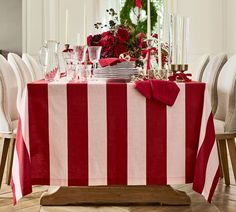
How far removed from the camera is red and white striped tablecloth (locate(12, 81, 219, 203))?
6.72 feet

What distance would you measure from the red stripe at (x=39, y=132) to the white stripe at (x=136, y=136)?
367 millimetres

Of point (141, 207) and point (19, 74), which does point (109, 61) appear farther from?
point (19, 74)

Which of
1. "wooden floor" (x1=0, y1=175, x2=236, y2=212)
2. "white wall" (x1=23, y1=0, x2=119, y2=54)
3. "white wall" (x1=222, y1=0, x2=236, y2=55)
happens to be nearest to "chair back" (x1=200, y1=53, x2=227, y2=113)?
"wooden floor" (x1=0, y1=175, x2=236, y2=212)

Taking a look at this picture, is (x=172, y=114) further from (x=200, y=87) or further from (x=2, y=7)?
(x=2, y=7)

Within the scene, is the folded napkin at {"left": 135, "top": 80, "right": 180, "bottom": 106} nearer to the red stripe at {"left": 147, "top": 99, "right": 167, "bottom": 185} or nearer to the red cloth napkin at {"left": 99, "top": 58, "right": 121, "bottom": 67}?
the red stripe at {"left": 147, "top": 99, "right": 167, "bottom": 185}

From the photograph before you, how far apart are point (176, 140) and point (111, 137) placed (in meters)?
0.29

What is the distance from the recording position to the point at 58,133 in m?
2.07

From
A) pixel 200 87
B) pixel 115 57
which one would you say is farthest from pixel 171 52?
pixel 115 57

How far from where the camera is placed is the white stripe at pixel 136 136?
205 centimetres

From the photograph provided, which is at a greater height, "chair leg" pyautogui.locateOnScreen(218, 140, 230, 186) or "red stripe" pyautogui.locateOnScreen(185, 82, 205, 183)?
"red stripe" pyautogui.locateOnScreen(185, 82, 205, 183)

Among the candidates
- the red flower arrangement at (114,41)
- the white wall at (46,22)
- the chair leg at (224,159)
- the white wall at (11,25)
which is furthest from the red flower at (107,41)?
the white wall at (11,25)

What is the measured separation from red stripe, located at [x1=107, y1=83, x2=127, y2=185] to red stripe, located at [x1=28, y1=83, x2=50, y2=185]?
278mm

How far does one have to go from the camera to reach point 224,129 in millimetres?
2596

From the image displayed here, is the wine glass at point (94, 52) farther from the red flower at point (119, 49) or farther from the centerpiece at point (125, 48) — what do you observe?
the red flower at point (119, 49)
